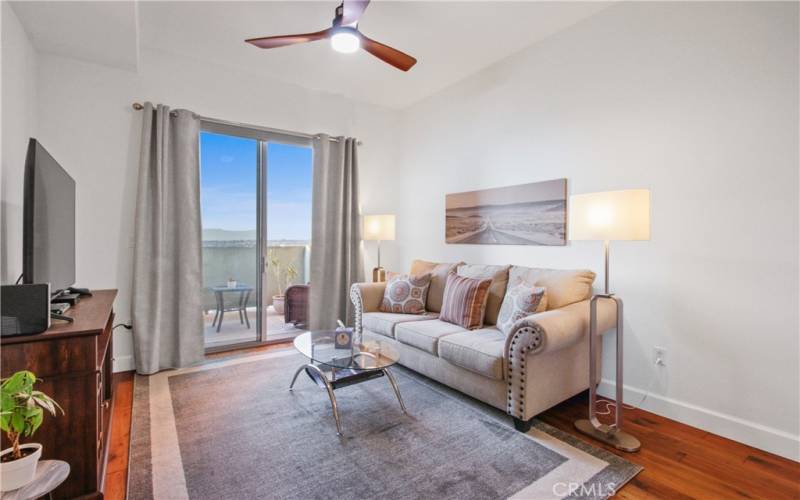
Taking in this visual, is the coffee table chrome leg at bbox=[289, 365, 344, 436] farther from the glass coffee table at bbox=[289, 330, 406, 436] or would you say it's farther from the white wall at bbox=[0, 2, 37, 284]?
the white wall at bbox=[0, 2, 37, 284]

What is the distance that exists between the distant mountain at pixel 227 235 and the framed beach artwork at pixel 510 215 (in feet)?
6.91

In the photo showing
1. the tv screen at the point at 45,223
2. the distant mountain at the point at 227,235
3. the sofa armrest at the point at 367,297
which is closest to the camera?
the tv screen at the point at 45,223

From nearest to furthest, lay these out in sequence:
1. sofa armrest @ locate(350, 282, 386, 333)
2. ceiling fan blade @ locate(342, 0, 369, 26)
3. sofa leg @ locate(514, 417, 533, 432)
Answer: ceiling fan blade @ locate(342, 0, 369, 26), sofa leg @ locate(514, 417, 533, 432), sofa armrest @ locate(350, 282, 386, 333)

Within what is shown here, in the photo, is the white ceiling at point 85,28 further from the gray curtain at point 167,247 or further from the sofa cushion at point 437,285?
the sofa cushion at point 437,285

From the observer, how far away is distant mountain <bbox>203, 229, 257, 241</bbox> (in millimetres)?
3805

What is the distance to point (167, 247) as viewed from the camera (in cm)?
341

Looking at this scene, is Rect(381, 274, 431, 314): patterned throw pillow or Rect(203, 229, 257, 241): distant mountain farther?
Rect(203, 229, 257, 241): distant mountain

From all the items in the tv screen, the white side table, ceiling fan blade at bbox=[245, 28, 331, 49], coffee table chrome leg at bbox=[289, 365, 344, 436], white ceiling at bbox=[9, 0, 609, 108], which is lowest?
coffee table chrome leg at bbox=[289, 365, 344, 436]

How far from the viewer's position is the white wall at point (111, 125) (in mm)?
3004

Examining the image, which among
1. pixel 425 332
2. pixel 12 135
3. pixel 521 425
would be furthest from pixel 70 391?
pixel 521 425

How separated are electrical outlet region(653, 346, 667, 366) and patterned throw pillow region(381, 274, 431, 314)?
1.76m

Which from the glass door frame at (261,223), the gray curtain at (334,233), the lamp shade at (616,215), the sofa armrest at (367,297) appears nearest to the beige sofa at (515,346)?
the sofa armrest at (367,297)

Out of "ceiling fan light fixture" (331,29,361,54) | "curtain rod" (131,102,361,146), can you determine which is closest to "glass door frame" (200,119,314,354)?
"curtain rod" (131,102,361,146)

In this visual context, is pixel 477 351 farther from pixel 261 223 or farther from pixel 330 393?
pixel 261 223
